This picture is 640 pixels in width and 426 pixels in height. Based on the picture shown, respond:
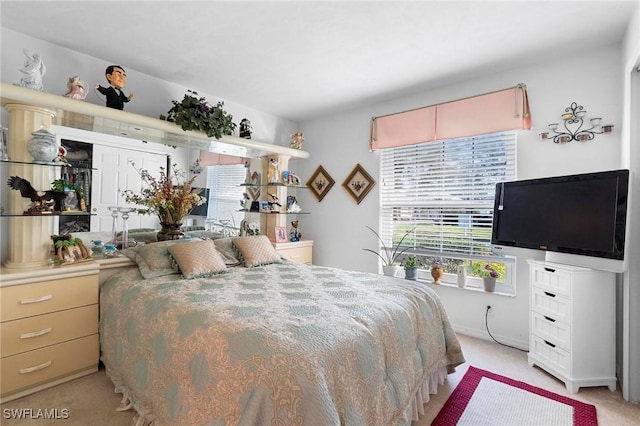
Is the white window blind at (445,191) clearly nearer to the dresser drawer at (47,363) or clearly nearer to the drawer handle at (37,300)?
the dresser drawer at (47,363)

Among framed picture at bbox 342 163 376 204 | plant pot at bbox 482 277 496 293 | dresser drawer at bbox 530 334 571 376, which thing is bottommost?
dresser drawer at bbox 530 334 571 376

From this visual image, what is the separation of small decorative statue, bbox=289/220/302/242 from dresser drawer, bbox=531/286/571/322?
275 cm

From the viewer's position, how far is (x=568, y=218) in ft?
7.73

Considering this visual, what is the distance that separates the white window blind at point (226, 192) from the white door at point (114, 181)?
25.6 inches

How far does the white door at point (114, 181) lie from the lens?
9.07 ft

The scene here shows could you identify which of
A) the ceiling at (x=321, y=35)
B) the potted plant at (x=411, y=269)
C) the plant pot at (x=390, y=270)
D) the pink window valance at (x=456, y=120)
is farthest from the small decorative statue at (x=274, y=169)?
the potted plant at (x=411, y=269)

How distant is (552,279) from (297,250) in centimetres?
276

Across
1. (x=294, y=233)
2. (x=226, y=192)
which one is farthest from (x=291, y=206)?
(x=226, y=192)

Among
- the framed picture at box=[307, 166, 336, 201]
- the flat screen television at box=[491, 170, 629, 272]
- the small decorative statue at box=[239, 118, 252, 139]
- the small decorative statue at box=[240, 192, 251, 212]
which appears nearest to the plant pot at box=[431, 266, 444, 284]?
the flat screen television at box=[491, 170, 629, 272]

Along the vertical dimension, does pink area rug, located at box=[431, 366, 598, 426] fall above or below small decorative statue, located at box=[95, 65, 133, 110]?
below

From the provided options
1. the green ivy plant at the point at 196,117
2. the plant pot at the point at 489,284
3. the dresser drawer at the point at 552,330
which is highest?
the green ivy plant at the point at 196,117

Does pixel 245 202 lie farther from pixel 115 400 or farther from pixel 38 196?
pixel 115 400

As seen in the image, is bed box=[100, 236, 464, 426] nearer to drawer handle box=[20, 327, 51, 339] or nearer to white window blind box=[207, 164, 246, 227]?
drawer handle box=[20, 327, 51, 339]

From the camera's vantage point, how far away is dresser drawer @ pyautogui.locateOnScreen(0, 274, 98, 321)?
202 centimetres
